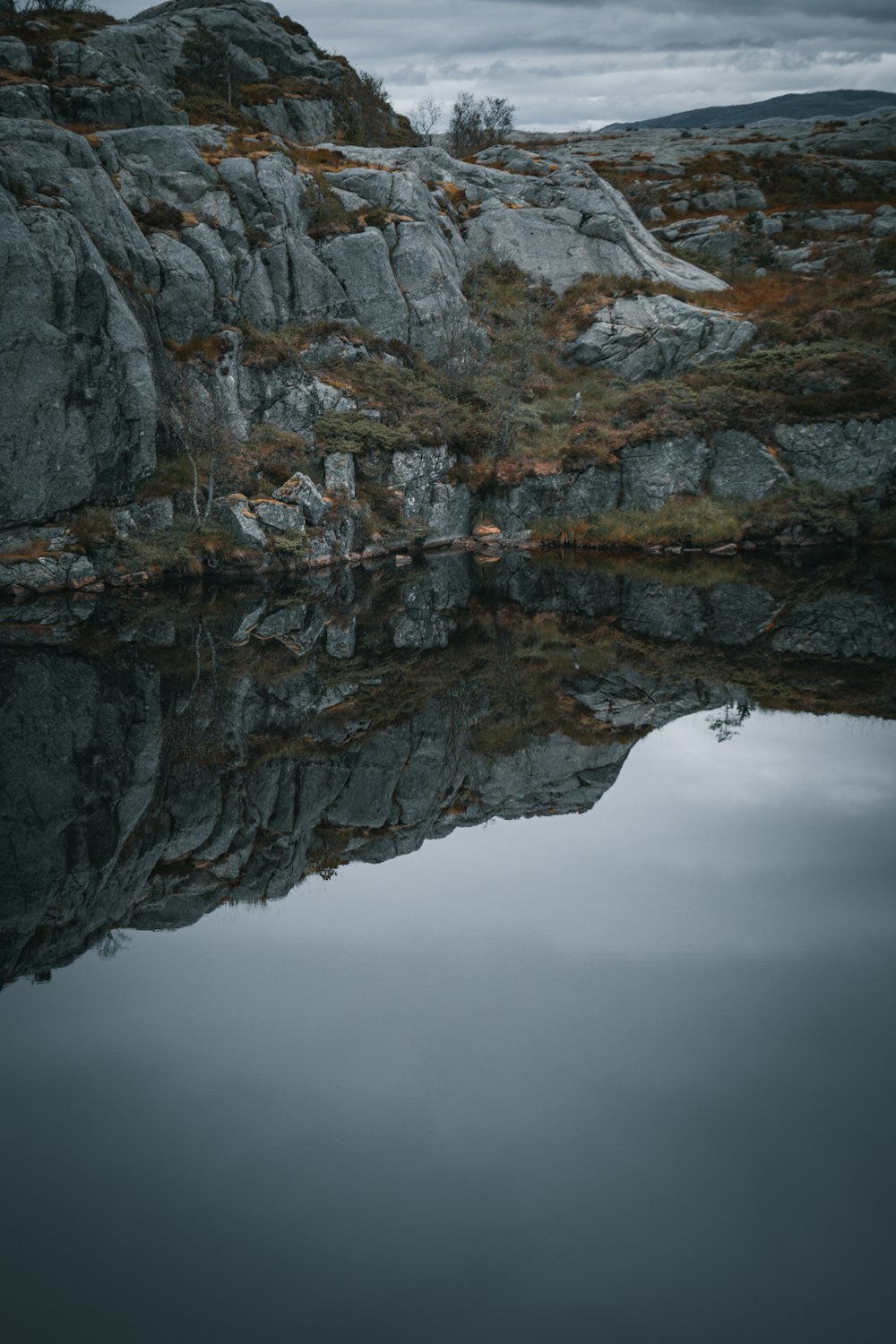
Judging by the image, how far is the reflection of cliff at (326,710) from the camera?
37.8ft

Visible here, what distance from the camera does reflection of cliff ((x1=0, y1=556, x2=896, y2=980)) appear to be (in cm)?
1153

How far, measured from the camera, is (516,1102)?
737cm

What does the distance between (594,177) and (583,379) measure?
24.2 m

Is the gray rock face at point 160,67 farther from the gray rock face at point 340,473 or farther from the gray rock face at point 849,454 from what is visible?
the gray rock face at point 849,454

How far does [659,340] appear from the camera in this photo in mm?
51094

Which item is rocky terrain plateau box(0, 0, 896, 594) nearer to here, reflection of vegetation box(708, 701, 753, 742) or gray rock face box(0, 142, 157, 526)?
gray rock face box(0, 142, 157, 526)

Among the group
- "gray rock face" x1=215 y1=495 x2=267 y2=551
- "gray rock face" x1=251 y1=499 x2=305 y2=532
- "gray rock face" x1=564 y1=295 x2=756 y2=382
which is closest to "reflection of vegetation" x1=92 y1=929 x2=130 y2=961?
"gray rock face" x1=215 y1=495 x2=267 y2=551

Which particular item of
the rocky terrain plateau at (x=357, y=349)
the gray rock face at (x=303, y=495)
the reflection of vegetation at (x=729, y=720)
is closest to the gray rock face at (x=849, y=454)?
the rocky terrain plateau at (x=357, y=349)

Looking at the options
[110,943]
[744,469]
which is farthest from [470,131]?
[110,943]

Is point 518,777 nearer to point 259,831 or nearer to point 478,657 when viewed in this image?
point 259,831

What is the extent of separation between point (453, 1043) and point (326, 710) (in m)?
10.9

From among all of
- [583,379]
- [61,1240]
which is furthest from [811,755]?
[583,379]

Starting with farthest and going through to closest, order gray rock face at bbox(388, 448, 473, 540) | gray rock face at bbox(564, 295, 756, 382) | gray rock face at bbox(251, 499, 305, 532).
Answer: gray rock face at bbox(564, 295, 756, 382) → gray rock face at bbox(388, 448, 473, 540) → gray rock face at bbox(251, 499, 305, 532)

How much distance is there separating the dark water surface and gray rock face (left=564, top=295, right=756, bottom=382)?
3723 centimetres
